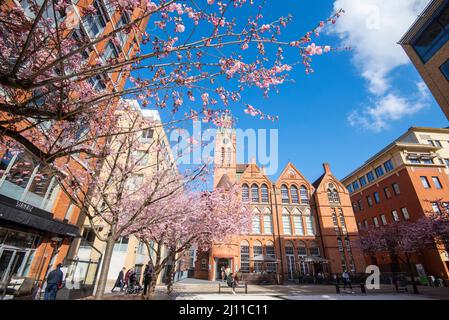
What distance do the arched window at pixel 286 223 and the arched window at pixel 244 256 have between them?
6.19 metres

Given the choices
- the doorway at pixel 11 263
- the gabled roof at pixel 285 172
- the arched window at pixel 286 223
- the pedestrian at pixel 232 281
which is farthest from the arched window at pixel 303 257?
the doorway at pixel 11 263

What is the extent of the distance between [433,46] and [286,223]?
83.8 feet

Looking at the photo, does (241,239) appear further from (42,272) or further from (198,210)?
(42,272)

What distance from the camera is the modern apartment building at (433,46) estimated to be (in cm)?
1497

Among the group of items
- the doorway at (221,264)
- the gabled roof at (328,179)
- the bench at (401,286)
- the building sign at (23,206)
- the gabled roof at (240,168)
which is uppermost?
the gabled roof at (240,168)

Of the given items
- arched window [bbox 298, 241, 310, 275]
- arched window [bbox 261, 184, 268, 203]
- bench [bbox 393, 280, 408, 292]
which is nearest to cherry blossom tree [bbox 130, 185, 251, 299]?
bench [bbox 393, 280, 408, 292]

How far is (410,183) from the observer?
3058 centimetres

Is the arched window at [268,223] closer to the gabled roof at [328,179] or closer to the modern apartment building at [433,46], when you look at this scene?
the gabled roof at [328,179]

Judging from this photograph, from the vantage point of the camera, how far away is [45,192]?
535 inches

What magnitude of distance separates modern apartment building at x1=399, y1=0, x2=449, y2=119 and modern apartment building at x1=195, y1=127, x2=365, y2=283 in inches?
744

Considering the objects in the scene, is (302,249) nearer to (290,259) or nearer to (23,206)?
(290,259)

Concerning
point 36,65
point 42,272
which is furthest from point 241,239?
point 36,65

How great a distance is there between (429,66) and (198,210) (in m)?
19.8

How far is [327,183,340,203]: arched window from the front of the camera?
3510 cm
